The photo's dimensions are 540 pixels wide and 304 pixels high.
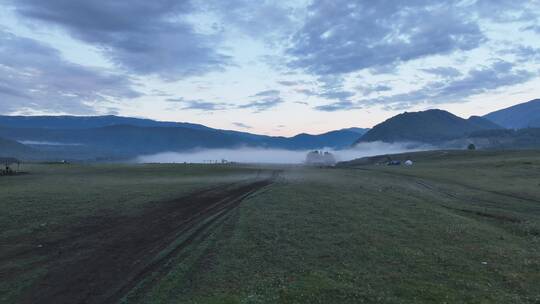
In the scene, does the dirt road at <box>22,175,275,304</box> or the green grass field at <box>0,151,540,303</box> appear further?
the dirt road at <box>22,175,275,304</box>

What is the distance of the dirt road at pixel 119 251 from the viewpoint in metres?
19.7

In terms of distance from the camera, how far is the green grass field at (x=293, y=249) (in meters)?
19.4

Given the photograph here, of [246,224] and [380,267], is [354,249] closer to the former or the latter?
[380,267]

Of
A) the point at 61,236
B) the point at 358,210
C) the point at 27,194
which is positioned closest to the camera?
the point at 61,236

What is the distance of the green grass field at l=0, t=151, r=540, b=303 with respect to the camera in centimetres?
1942

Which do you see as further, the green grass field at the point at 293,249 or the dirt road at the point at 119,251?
the dirt road at the point at 119,251

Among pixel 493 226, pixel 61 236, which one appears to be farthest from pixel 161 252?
pixel 493 226

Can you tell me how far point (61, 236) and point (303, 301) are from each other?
69.2 ft

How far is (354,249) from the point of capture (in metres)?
26.4

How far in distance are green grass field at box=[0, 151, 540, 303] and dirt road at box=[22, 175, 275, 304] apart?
175 mm

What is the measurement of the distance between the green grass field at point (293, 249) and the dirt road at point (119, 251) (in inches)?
6.9

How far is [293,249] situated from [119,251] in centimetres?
1176

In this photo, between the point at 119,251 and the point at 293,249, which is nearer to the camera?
the point at 119,251

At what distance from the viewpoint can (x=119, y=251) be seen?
26.0m
